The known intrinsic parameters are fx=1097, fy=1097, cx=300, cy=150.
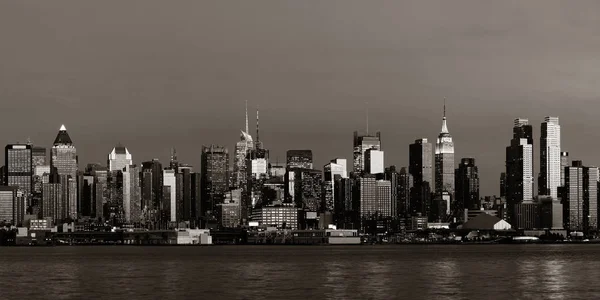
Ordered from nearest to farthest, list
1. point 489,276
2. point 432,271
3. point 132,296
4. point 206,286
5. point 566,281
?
point 132,296, point 206,286, point 566,281, point 489,276, point 432,271

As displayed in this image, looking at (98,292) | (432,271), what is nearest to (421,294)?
(98,292)

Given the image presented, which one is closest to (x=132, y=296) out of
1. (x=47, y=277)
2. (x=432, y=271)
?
(x=47, y=277)

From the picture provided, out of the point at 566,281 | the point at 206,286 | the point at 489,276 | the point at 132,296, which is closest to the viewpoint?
the point at 132,296

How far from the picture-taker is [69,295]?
3844 inches

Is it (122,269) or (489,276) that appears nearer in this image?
(489,276)

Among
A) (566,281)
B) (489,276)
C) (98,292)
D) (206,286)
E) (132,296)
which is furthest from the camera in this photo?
(489,276)

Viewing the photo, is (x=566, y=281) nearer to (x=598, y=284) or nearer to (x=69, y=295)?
(x=598, y=284)

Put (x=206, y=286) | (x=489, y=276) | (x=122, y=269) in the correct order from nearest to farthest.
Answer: (x=206, y=286), (x=489, y=276), (x=122, y=269)

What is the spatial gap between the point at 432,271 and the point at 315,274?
17.0 m

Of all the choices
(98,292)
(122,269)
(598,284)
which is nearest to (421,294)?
(598,284)

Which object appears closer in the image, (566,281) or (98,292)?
(98,292)

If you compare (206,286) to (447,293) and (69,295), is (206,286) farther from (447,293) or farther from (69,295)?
(447,293)

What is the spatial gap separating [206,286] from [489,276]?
35623 millimetres

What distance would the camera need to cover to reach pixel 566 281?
376 feet
